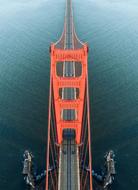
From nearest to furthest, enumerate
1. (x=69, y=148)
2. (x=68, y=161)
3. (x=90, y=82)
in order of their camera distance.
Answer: (x=68, y=161), (x=69, y=148), (x=90, y=82)

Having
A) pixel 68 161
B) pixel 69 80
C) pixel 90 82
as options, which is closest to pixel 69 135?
pixel 68 161

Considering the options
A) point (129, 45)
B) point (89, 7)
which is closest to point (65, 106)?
point (129, 45)

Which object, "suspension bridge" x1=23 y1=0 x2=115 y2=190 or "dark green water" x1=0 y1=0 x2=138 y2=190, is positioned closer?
"suspension bridge" x1=23 y1=0 x2=115 y2=190

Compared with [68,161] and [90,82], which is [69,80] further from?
[90,82]

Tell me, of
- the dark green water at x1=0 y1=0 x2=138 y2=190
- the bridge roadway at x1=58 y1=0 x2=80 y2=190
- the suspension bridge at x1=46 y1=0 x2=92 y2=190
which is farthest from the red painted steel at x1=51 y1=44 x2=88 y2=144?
the dark green water at x1=0 y1=0 x2=138 y2=190

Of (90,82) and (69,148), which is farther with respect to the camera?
(90,82)

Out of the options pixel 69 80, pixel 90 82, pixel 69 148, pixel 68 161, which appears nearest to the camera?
pixel 69 80

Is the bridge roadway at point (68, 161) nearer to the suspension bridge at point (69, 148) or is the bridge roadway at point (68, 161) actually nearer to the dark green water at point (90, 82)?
the suspension bridge at point (69, 148)

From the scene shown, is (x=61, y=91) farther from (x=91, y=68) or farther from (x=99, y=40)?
(x=99, y=40)

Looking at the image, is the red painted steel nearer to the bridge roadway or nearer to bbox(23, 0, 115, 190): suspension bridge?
bbox(23, 0, 115, 190): suspension bridge
